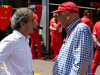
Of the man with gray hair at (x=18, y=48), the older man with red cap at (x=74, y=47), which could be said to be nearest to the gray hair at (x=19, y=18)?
the man with gray hair at (x=18, y=48)

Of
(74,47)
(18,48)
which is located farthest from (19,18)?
(74,47)

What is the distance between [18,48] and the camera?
101 inches

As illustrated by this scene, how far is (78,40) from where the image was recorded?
8.05ft

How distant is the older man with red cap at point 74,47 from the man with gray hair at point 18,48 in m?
0.37

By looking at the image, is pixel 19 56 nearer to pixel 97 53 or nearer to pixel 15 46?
pixel 15 46

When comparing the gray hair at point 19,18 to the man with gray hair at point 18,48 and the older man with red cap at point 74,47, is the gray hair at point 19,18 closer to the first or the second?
the man with gray hair at point 18,48

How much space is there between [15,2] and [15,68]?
11.6m

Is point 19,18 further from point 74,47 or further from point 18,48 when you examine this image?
point 74,47

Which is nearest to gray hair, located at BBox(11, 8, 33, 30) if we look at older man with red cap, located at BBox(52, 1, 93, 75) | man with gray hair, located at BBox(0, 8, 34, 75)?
man with gray hair, located at BBox(0, 8, 34, 75)

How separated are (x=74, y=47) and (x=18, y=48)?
2.04ft

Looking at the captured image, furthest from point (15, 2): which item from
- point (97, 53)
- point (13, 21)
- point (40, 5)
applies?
point (13, 21)

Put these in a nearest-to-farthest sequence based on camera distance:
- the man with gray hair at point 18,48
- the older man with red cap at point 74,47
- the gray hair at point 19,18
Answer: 1. the older man with red cap at point 74,47
2. the man with gray hair at point 18,48
3. the gray hair at point 19,18

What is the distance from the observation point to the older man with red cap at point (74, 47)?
240cm

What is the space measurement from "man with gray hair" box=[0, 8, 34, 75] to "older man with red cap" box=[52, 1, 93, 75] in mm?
367
